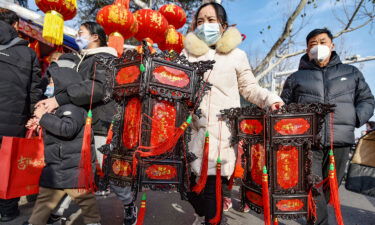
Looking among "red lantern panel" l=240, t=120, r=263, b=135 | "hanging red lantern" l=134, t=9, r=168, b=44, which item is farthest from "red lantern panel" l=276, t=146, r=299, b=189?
"hanging red lantern" l=134, t=9, r=168, b=44

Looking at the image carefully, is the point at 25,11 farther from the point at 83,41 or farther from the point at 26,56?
the point at 83,41

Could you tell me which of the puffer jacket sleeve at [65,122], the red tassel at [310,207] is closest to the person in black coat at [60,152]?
the puffer jacket sleeve at [65,122]

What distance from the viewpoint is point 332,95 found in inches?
96.1

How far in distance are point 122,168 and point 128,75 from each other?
0.55m

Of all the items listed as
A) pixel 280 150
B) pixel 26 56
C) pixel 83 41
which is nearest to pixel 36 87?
pixel 26 56

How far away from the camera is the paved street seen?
116 inches

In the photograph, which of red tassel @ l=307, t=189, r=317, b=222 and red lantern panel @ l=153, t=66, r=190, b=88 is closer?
red lantern panel @ l=153, t=66, r=190, b=88

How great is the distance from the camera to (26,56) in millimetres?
2865

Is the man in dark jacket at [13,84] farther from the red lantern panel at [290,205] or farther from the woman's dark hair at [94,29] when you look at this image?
the red lantern panel at [290,205]

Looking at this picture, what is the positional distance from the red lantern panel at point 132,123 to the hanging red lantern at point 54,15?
3.07 metres

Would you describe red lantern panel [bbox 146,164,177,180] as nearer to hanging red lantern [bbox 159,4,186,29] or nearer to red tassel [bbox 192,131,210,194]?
red tassel [bbox 192,131,210,194]

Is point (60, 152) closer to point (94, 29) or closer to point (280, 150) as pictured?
point (94, 29)

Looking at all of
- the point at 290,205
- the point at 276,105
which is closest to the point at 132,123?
the point at 276,105

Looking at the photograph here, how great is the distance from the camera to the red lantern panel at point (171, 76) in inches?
57.7
